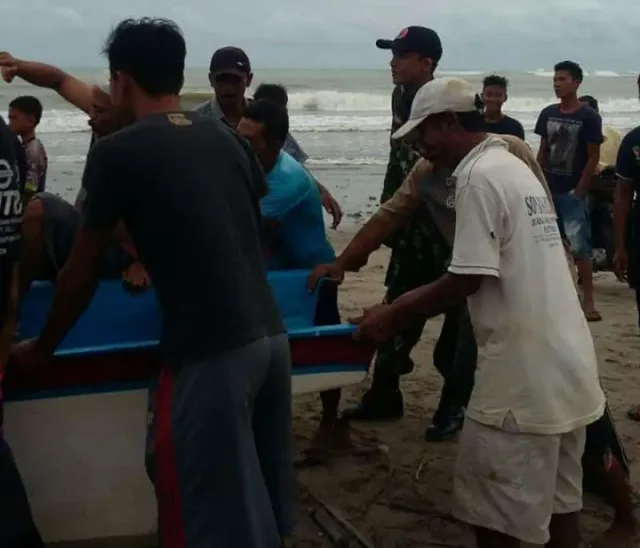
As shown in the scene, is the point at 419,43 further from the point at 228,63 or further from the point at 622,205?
the point at 622,205

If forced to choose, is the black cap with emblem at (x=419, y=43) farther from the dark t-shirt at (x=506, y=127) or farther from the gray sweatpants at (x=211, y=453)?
the gray sweatpants at (x=211, y=453)

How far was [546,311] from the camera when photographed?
9.14 ft

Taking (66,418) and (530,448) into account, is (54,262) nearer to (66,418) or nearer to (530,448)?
(66,418)

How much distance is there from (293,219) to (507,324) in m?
1.55

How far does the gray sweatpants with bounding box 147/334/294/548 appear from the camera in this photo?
247cm

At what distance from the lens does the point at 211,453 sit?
2477 mm

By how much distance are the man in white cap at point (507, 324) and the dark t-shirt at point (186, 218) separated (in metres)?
0.65

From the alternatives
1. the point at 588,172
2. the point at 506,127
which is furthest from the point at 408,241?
the point at 588,172

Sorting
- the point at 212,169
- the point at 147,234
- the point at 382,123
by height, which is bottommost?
the point at 382,123

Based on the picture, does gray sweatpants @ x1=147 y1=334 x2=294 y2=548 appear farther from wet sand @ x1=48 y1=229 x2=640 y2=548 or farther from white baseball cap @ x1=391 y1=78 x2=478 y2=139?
wet sand @ x1=48 y1=229 x2=640 y2=548

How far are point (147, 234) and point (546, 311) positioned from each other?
1.14 meters

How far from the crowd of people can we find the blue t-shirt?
0.68 m

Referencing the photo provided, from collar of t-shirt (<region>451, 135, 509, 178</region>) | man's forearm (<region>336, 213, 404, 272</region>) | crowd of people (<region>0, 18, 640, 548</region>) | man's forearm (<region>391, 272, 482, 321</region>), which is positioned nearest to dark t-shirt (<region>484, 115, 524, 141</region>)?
man's forearm (<region>336, 213, 404, 272</region>)

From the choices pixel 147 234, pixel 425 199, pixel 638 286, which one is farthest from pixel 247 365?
pixel 638 286
